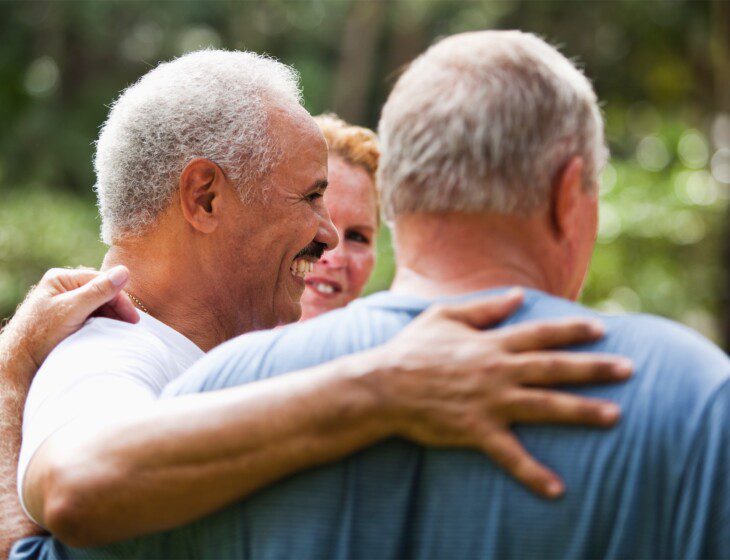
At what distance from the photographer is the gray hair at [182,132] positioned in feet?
8.62

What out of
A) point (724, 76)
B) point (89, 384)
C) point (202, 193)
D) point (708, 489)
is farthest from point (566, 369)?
point (724, 76)

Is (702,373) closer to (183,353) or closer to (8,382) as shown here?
(183,353)

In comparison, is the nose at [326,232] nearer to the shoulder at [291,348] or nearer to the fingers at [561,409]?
the shoulder at [291,348]

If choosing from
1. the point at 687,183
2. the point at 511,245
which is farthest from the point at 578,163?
the point at 687,183

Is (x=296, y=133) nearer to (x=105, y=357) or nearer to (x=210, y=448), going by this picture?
(x=105, y=357)

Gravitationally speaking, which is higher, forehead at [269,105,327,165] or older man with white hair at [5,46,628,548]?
forehead at [269,105,327,165]

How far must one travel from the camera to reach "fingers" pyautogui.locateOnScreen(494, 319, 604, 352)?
61.8 inches

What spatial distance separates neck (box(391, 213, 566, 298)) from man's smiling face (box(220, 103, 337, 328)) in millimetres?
1026

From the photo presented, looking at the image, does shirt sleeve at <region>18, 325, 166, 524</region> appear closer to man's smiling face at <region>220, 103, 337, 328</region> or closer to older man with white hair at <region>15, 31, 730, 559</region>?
older man with white hair at <region>15, 31, 730, 559</region>

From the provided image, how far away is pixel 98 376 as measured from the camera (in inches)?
80.6

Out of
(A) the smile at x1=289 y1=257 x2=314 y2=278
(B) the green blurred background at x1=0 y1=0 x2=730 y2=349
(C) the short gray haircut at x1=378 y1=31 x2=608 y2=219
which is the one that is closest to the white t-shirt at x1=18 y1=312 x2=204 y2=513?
(A) the smile at x1=289 y1=257 x2=314 y2=278

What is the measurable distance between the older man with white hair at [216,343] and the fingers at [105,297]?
0.05 m

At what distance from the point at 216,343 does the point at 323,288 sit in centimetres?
136

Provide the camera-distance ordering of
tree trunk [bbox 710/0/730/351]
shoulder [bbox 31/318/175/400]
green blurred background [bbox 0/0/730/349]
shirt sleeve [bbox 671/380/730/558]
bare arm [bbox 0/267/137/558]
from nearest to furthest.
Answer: shirt sleeve [bbox 671/380/730/558], shoulder [bbox 31/318/175/400], bare arm [bbox 0/267/137/558], tree trunk [bbox 710/0/730/351], green blurred background [bbox 0/0/730/349]
